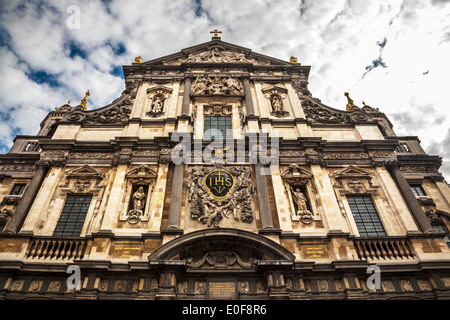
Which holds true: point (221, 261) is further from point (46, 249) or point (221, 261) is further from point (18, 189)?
point (18, 189)

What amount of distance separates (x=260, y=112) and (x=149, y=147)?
6.54 metres

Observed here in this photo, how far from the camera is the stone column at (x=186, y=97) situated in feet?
57.3

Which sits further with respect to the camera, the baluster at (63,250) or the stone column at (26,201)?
the stone column at (26,201)

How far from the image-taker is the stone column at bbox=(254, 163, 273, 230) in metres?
13.0

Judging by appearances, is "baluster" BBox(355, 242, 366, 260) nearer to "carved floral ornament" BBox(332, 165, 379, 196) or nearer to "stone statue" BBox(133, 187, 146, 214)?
"carved floral ornament" BBox(332, 165, 379, 196)

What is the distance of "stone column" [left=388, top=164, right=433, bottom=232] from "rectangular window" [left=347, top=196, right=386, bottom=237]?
146 centimetres

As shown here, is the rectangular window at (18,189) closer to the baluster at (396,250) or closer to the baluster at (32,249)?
the baluster at (32,249)

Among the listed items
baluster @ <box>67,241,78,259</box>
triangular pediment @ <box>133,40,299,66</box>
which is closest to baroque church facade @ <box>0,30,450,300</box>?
baluster @ <box>67,241,78,259</box>

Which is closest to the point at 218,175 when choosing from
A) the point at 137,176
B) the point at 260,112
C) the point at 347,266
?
the point at 137,176

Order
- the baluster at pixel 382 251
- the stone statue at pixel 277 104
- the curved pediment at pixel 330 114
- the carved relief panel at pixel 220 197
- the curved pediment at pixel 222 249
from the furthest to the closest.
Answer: the stone statue at pixel 277 104 → the curved pediment at pixel 330 114 → the carved relief panel at pixel 220 197 → the baluster at pixel 382 251 → the curved pediment at pixel 222 249

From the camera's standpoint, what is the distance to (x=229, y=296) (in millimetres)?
11195

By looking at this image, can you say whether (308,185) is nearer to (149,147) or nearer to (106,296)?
(149,147)

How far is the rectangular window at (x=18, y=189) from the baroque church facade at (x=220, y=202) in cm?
6

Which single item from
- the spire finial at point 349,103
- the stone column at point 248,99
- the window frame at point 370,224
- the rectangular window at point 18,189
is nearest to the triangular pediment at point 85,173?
the rectangular window at point 18,189
